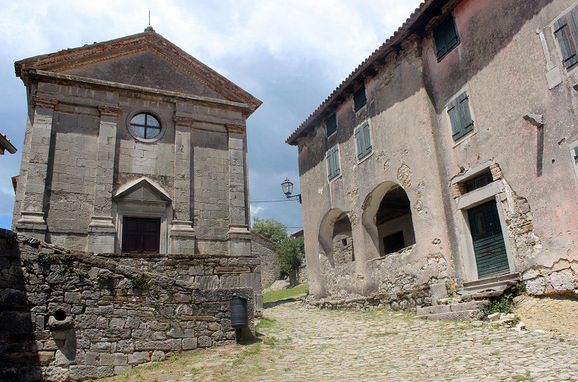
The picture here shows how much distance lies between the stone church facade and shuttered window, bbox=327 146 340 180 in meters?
3.36

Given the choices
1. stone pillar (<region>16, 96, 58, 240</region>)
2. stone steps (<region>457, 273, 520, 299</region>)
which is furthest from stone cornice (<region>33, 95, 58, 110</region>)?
stone steps (<region>457, 273, 520, 299</region>)

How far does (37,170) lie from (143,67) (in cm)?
461

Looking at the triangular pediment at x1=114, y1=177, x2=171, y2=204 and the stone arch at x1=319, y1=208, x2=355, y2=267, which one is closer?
the triangular pediment at x1=114, y1=177, x2=171, y2=204

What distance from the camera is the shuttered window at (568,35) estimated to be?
822cm

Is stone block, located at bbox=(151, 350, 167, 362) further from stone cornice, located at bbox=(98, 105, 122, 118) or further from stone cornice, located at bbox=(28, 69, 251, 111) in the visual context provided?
stone cornice, located at bbox=(28, 69, 251, 111)

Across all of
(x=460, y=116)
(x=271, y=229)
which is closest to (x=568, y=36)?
(x=460, y=116)

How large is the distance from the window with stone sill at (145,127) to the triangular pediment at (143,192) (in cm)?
146

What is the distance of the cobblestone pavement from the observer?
18.1 feet

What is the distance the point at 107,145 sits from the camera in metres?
12.9

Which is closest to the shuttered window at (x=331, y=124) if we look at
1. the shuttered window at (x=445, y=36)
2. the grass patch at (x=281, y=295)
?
the shuttered window at (x=445, y=36)

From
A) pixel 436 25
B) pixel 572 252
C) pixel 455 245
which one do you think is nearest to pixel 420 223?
pixel 455 245

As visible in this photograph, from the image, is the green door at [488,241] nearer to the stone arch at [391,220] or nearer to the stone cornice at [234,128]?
the stone arch at [391,220]

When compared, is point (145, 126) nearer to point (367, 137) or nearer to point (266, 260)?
point (367, 137)

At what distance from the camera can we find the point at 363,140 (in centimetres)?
1442
